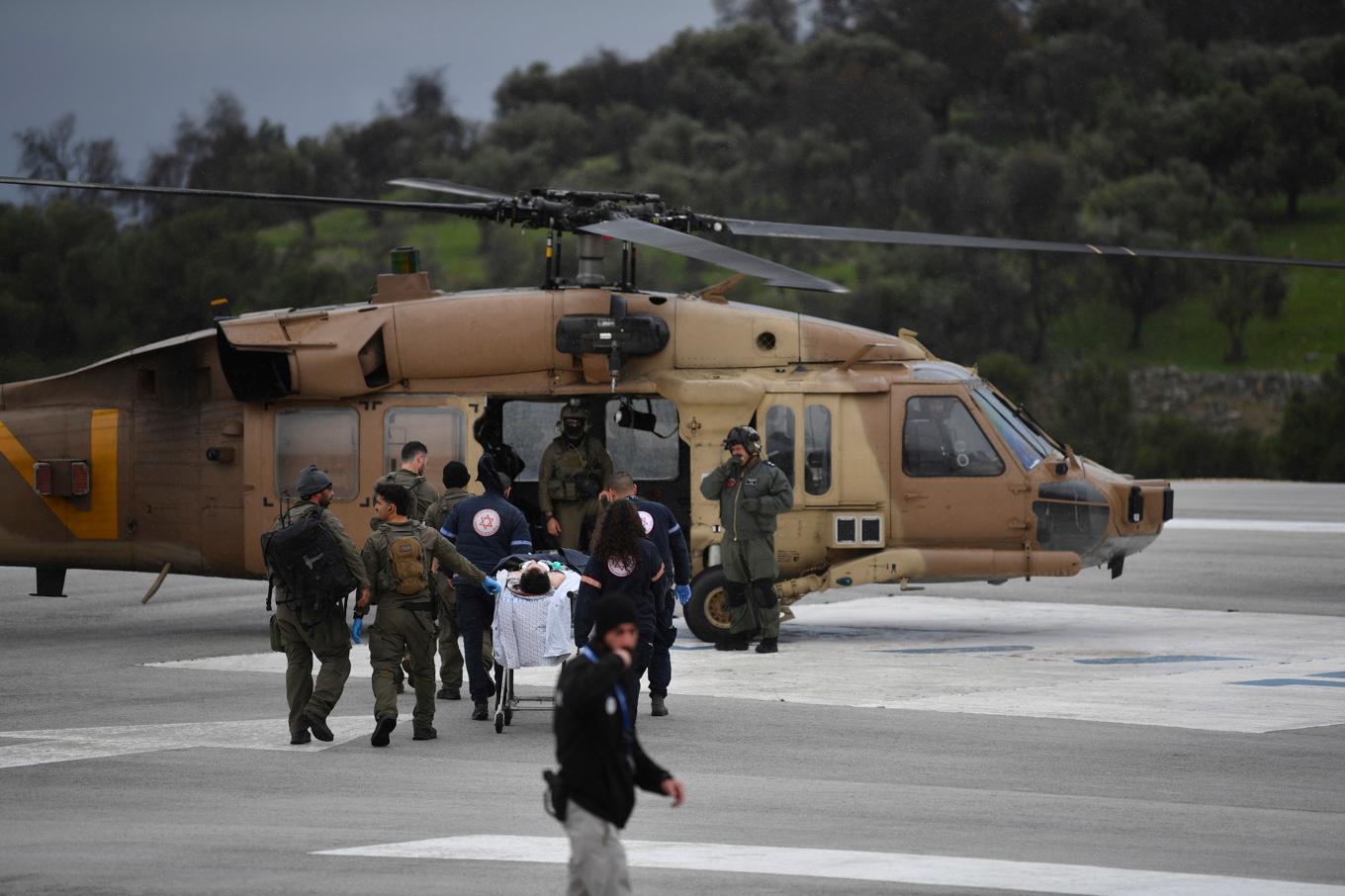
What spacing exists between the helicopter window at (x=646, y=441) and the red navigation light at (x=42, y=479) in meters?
5.37

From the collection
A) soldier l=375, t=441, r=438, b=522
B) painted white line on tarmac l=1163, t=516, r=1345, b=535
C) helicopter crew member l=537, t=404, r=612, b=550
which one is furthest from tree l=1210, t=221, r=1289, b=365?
soldier l=375, t=441, r=438, b=522

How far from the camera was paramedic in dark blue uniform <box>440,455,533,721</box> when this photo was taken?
40.0 ft

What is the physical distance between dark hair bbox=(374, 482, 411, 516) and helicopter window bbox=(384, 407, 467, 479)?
5.14 meters

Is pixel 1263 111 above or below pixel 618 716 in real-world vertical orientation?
above

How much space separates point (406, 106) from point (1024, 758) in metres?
99.3

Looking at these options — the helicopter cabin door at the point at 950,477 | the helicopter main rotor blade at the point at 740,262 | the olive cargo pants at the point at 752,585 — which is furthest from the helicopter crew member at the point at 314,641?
the helicopter cabin door at the point at 950,477

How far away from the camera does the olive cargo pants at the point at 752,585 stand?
1541cm

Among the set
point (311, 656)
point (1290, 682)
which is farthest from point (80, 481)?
point (1290, 682)

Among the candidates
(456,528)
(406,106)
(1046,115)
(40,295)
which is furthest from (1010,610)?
(406,106)

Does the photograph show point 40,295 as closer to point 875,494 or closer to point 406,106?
point 875,494

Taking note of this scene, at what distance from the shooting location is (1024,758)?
10.8m

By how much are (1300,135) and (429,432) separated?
220 feet

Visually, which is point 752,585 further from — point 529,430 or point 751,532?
point 529,430

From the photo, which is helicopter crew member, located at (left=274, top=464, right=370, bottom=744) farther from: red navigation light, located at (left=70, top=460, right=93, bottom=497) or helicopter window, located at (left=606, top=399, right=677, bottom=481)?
red navigation light, located at (left=70, top=460, right=93, bottom=497)
